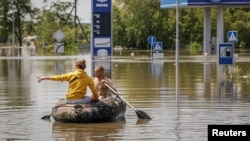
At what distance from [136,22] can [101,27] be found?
180ft

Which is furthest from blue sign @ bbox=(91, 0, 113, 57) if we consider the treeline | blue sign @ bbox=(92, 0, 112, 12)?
the treeline

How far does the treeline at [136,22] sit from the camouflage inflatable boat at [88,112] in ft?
232

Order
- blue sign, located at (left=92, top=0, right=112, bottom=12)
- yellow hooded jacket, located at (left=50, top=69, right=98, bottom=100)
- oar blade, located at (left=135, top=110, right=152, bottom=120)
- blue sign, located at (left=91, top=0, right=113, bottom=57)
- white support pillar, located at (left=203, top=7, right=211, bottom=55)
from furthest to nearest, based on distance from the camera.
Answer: white support pillar, located at (left=203, top=7, right=211, bottom=55) → blue sign, located at (left=92, top=0, right=112, bottom=12) → blue sign, located at (left=91, top=0, right=113, bottom=57) → oar blade, located at (left=135, top=110, right=152, bottom=120) → yellow hooded jacket, located at (left=50, top=69, right=98, bottom=100)

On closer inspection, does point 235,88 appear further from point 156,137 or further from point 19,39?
point 19,39

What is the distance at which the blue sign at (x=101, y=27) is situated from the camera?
38000mm

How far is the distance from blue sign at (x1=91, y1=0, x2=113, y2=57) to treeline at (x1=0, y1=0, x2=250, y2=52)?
48.3 metres

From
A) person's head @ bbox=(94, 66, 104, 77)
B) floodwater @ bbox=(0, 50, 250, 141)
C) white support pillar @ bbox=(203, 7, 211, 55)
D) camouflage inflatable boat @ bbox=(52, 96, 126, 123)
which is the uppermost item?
white support pillar @ bbox=(203, 7, 211, 55)

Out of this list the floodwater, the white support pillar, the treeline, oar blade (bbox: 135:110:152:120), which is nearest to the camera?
the floodwater

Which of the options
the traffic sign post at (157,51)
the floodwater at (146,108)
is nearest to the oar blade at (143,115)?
the floodwater at (146,108)

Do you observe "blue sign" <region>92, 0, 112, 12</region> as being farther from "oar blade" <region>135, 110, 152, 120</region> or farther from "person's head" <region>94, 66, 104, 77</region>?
"oar blade" <region>135, 110, 152, 120</region>

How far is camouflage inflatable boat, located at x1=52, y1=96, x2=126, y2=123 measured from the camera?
1633cm

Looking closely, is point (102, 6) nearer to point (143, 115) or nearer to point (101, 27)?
point (101, 27)

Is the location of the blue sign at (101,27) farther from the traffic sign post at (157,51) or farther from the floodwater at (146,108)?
the traffic sign post at (157,51)

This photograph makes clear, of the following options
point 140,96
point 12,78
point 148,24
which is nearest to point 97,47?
point 12,78
